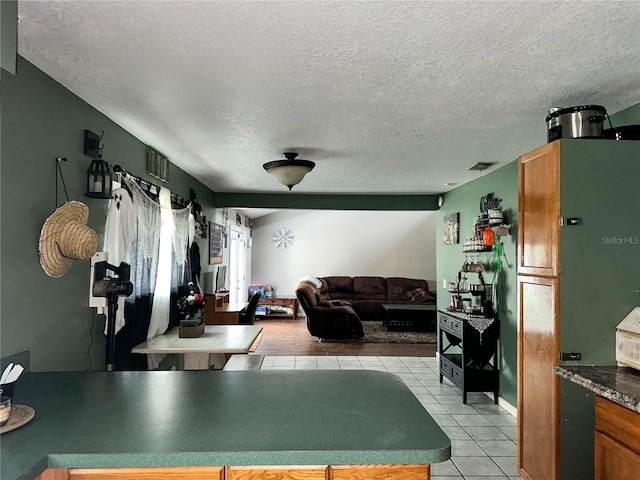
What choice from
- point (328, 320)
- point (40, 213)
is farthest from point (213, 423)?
point (328, 320)

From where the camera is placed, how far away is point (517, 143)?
3.27 metres

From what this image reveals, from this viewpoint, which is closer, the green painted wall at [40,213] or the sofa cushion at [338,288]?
the green painted wall at [40,213]

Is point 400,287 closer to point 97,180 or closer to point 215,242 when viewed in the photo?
point 215,242

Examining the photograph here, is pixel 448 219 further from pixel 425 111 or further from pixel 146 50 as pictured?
pixel 146 50

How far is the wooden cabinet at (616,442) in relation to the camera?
167 cm

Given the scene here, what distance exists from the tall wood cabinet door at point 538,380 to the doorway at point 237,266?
5.94 m

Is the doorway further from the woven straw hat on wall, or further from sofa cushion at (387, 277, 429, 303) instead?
the woven straw hat on wall

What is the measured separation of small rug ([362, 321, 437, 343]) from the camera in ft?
23.9

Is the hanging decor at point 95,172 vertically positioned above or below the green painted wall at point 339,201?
below

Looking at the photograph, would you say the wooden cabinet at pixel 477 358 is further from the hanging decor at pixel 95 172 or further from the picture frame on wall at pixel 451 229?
the hanging decor at pixel 95 172

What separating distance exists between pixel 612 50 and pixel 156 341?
11.0ft

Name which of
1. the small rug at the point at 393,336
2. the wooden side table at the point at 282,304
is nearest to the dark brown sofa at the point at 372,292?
the wooden side table at the point at 282,304

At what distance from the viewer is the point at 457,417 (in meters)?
3.86

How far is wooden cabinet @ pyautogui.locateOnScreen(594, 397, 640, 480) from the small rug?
540 centimetres
